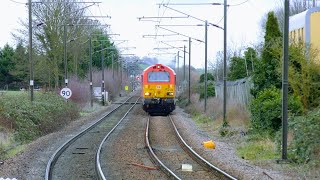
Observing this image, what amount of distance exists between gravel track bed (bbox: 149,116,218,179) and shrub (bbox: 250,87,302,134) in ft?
11.0

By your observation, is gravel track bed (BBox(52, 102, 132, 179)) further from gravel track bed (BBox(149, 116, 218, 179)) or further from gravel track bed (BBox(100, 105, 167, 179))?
gravel track bed (BBox(149, 116, 218, 179))

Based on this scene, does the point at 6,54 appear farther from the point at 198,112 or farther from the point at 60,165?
the point at 60,165

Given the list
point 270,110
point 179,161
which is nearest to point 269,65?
point 270,110

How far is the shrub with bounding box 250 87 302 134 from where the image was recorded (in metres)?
20.3

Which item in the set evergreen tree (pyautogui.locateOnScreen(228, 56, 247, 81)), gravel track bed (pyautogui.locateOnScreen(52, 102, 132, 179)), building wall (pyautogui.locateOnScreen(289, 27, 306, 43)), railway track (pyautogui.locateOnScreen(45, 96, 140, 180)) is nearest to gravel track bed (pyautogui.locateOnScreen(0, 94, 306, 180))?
railway track (pyautogui.locateOnScreen(45, 96, 140, 180))

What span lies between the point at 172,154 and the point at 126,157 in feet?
6.26

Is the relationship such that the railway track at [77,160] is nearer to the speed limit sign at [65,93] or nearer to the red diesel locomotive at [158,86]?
the speed limit sign at [65,93]

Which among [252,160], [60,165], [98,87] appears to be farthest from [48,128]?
[98,87]

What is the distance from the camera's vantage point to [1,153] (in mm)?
17656

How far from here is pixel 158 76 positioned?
3825cm

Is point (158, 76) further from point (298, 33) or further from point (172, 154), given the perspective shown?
point (172, 154)

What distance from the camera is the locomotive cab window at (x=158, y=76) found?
3806 centimetres

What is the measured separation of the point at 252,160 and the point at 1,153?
801cm

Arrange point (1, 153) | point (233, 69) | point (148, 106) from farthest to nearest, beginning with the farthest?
1. point (233, 69)
2. point (148, 106)
3. point (1, 153)
